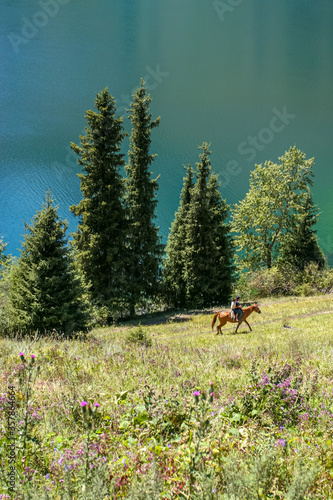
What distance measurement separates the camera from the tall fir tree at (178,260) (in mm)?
33969

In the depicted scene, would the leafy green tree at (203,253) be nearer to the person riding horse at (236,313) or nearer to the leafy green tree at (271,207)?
the leafy green tree at (271,207)

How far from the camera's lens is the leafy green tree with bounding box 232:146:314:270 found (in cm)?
3900

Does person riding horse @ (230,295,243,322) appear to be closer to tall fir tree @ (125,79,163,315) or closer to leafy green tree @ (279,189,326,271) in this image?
tall fir tree @ (125,79,163,315)

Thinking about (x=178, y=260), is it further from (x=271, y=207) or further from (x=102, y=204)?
(x=271, y=207)

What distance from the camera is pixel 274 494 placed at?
8.27ft

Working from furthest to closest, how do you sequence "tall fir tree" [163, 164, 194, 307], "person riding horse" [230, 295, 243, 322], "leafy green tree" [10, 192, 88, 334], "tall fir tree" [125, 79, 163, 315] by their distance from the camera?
"tall fir tree" [163, 164, 194, 307] < "tall fir tree" [125, 79, 163, 315] < "leafy green tree" [10, 192, 88, 334] < "person riding horse" [230, 295, 243, 322]

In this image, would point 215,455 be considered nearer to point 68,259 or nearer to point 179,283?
point 68,259

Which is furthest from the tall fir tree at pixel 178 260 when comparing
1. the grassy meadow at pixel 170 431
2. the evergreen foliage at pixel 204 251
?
the grassy meadow at pixel 170 431

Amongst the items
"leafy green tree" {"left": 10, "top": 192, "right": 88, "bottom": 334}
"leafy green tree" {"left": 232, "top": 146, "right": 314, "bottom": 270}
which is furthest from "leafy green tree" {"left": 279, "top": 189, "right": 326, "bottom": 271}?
"leafy green tree" {"left": 10, "top": 192, "right": 88, "bottom": 334}

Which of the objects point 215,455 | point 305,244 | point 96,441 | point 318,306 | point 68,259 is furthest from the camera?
point 305,244

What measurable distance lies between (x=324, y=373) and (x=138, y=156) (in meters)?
26.5

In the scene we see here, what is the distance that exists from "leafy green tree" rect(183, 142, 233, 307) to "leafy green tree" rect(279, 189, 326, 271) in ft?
35.3

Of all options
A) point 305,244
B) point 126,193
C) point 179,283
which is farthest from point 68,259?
point 305,244

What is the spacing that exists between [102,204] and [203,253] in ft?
39.8
